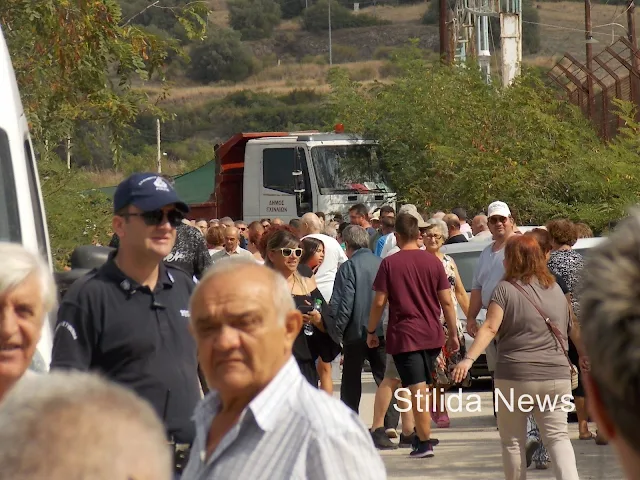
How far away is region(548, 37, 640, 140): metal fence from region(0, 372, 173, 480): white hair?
1838 cm

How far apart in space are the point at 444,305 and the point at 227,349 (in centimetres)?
725

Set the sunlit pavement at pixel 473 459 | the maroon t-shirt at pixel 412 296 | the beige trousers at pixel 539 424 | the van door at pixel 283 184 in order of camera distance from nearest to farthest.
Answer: the beige trousers at pixel 539 424 → the sunlit pavement at pixel 473 459 → the maroon t-shirt at pixel 412 296 → the van door at pixel 283 184

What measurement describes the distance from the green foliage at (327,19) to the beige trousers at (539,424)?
476 feet

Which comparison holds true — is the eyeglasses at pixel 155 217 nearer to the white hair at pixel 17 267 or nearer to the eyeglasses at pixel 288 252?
the white hair at pixel 17 267

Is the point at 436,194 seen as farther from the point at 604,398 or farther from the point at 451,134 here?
the point at 604,398

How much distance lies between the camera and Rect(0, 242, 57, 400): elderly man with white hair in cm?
384

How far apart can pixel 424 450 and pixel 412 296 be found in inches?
47.5

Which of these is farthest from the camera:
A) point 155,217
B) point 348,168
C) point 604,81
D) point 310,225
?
point 348,168

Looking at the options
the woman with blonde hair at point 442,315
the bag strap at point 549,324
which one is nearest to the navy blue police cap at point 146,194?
the bag strap at point 549,324

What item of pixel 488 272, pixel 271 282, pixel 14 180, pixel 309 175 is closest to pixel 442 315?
pixel 488 272

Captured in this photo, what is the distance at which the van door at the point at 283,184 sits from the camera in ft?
81.1

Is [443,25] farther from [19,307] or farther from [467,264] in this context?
[19,307]

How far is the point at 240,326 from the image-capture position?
355cm

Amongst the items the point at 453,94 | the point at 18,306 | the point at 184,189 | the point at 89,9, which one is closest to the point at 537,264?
the point at 18,306
